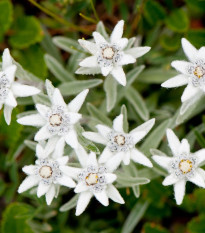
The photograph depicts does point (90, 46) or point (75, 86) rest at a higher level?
point (90, 46)

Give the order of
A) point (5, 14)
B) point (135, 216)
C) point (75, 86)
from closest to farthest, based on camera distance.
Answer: point (75, 86), point (135, 216), point (5, 14)

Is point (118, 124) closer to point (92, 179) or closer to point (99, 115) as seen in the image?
point (92, 179)

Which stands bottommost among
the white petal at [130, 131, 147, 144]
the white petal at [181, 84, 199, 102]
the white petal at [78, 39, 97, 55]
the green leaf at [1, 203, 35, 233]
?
the green leaf at [1, 203, 35, 233]

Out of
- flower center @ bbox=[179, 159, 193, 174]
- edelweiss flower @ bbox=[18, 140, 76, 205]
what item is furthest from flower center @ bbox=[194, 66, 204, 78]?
edelweiss flower @ bbox=[18, 140, 76, 205]

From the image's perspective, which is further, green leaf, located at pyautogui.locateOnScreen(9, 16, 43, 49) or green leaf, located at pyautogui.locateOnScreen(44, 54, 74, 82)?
green leaf, located at pyautogui.locateOnScreen(9, 16, 43, 49)

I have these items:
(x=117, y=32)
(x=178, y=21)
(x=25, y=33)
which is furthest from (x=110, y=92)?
(x=25, y=33)

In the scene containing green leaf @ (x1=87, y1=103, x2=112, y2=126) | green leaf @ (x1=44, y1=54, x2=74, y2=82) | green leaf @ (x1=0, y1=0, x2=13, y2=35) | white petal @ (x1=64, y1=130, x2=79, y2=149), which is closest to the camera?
white petal @ (x1=64, y1=130, x2=79, y2=149)

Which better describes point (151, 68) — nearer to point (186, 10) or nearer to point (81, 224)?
point (186, 10)

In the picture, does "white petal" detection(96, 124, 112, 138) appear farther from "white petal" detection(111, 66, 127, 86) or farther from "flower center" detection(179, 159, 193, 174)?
"flower center" detection(179, 159, 193, 174)
